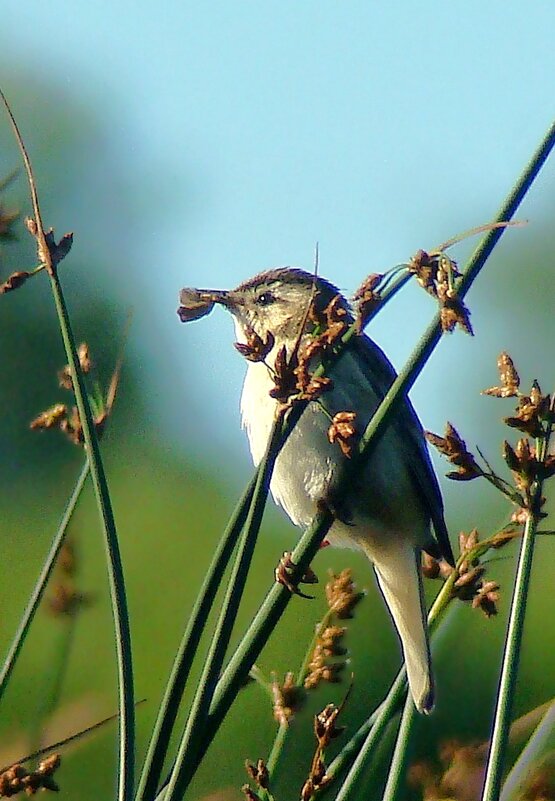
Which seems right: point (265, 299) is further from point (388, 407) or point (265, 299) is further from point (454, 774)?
point (388, 407)

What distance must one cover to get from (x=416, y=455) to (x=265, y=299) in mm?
518

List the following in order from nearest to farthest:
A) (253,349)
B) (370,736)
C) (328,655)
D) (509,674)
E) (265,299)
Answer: (509,674) → (253,349) → (370,736) → (328,655) → (265,299)

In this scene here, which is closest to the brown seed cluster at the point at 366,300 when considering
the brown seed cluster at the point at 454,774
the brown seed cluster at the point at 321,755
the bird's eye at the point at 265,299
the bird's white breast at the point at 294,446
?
the brown seed cluster at the point at 321,755

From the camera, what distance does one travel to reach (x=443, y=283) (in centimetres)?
130

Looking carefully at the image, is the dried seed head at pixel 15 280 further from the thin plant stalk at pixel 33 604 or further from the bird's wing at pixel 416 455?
the bird's wing at pixel 416 455

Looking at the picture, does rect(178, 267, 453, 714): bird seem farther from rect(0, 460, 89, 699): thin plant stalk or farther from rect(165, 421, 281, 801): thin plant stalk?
rect(165, 421, 281, 801): thin plant stalk

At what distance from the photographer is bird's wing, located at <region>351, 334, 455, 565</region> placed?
290 cm

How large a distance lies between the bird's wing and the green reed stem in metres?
1.58

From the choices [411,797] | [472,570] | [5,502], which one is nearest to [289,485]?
[411,797]

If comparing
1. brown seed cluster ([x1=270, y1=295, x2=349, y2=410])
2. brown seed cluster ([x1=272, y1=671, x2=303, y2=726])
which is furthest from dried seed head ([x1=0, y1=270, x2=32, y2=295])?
brown seed cluster ([x1=272, y1=671, x2=303, y2=726])

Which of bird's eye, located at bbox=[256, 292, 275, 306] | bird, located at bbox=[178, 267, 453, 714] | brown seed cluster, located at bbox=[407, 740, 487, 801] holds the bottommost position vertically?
brown seed cluster, located at bbox=[407, 740, 487, 801]

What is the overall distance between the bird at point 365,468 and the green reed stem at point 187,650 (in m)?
1.27

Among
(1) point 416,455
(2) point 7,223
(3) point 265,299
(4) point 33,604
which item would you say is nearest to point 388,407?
(4) point 33,604

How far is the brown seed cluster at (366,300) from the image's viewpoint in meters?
1.34
